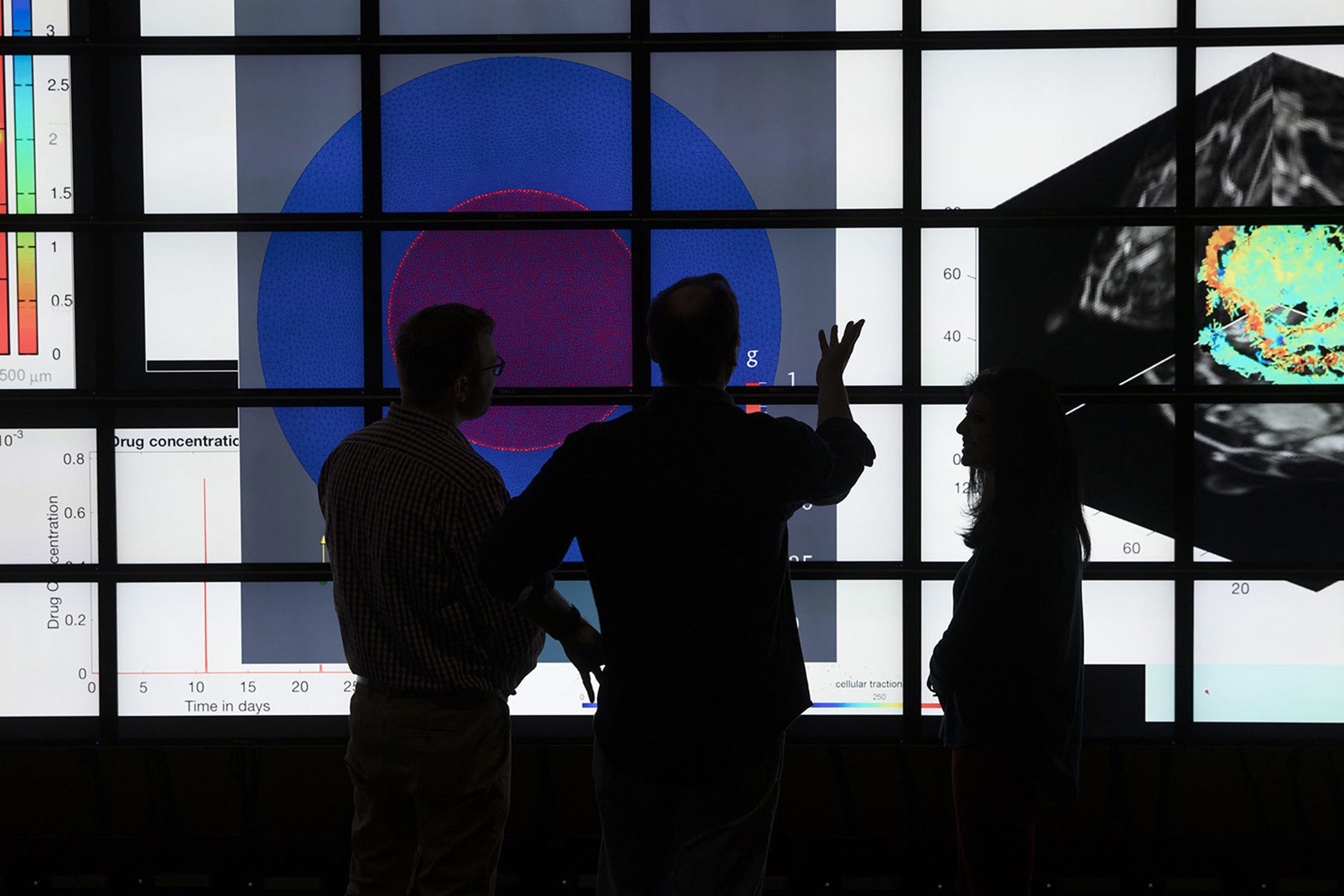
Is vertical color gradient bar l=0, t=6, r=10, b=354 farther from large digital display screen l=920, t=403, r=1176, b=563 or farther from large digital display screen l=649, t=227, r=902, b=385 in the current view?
large digital display screen l=920, t=403, r=1176, b=563

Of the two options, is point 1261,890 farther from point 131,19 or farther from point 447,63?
point 131,19

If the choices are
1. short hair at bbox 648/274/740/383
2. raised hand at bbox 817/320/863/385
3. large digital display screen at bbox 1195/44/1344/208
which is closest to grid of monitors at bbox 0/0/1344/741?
large digital display screen at bbox 1195/44/1344/208

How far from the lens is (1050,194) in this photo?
2.43 m

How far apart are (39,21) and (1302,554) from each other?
3.78 metres

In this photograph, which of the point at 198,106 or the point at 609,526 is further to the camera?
the point at 198,106

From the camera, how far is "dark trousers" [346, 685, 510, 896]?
1.51 meters

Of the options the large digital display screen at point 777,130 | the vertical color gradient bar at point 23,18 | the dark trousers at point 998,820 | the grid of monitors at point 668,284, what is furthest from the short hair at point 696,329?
the vertical color gradient bar at point 23,18

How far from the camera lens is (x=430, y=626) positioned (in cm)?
150

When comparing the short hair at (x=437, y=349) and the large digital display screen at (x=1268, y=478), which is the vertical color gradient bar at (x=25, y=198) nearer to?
the short hair at (x=437, y=349)

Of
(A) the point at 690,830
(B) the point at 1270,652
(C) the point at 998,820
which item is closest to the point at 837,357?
(A) the point at 690,830

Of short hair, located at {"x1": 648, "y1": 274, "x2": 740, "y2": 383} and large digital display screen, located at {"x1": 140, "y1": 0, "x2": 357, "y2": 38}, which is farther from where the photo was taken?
large digital display screen, located at {"x1": 140, "y1": 0, "x2": 357, "y2": 38}

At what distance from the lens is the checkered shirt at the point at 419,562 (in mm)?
1483

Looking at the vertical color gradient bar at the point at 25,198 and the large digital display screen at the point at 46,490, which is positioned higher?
the vertical color gradient bar at the point at 25,198

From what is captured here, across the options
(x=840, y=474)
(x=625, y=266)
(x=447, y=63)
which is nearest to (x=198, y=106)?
(x=447, y=63)
